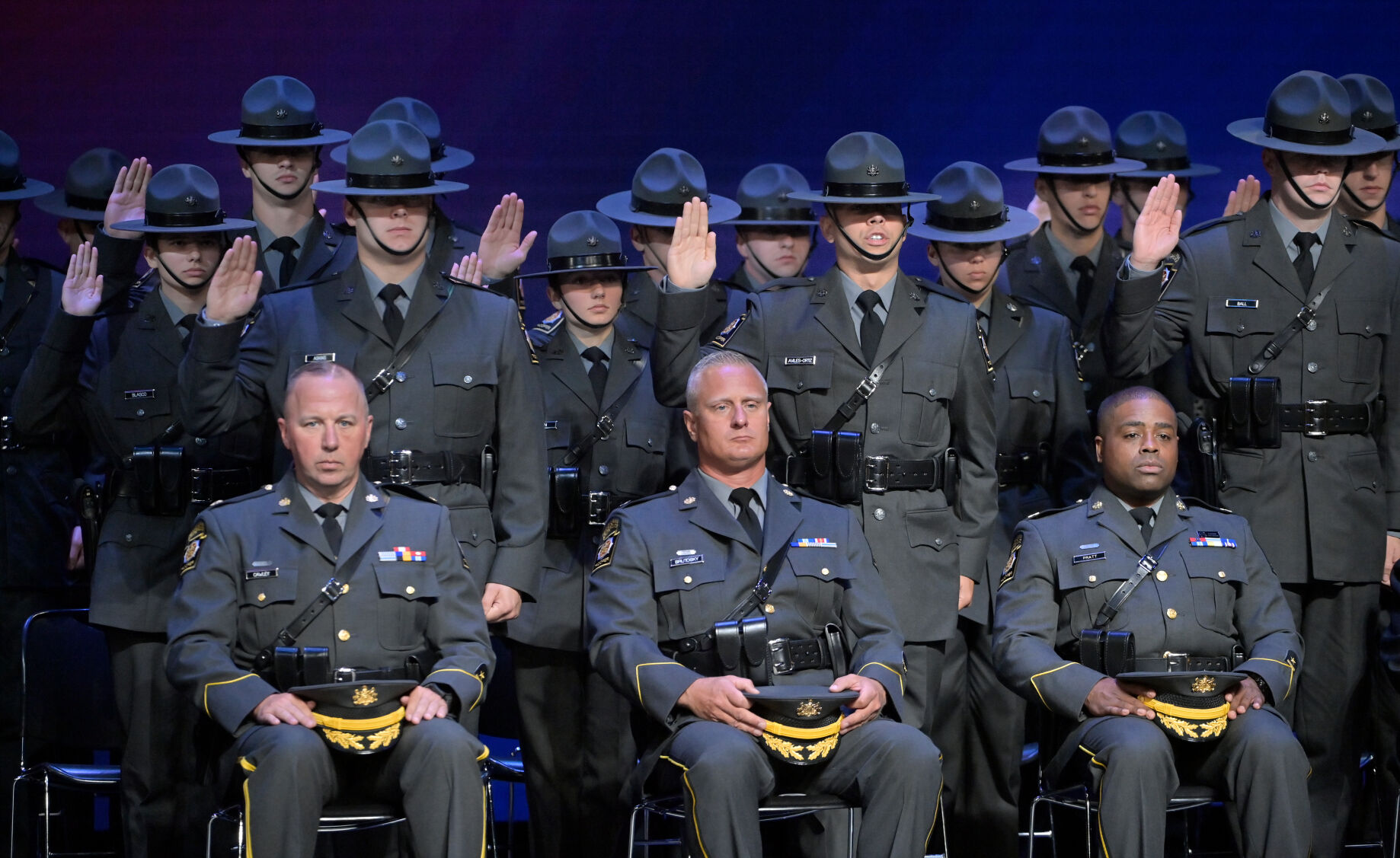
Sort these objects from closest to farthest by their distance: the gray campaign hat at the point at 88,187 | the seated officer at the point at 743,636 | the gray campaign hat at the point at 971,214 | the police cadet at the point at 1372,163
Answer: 1. the seated officer at the point at 743,636
2. the gray campaign hat at the point at 971,214
3. the police cadet at the point at 1372,163
4. the gray campaign hat at the point at 88,187

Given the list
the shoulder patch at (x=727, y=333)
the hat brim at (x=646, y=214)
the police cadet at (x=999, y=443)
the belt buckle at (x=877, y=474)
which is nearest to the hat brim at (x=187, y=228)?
the hat brim at (x=646, y=214)

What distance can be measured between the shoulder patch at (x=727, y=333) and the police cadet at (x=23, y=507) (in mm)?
1993

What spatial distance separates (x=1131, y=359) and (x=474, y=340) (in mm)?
1823

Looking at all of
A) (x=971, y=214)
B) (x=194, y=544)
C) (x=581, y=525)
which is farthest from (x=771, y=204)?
(x=194, y=544)

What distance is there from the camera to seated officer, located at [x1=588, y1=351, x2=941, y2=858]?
402 cm

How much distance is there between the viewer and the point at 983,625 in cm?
526

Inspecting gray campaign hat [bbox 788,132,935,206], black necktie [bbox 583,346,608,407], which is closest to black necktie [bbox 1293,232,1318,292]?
gray campaign hat [bbox 788,132,935,206]

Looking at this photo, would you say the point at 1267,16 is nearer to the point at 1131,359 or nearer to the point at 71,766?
the point at 1131,359

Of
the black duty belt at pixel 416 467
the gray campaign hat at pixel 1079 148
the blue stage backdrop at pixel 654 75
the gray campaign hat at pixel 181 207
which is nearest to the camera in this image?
the black duty belt at pixel 416 467

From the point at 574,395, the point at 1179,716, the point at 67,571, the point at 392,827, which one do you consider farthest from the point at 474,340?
the point at 1179,716

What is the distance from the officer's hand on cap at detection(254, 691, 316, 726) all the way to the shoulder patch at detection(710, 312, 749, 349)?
1.63 meters

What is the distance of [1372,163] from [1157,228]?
117 centimetres

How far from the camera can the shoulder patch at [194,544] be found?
416cm

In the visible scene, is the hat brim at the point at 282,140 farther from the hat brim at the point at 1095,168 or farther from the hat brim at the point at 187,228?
the hat brim at the point at 1095,168
